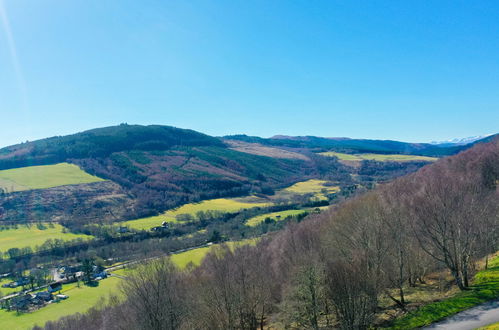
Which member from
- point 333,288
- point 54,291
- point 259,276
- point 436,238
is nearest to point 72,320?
point 54,291

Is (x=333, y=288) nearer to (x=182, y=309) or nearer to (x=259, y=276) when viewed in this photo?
(x=259, y=276)

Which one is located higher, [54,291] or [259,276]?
[259,276]

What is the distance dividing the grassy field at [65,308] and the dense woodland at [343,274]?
1300 inches

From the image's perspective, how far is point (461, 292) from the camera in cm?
2598

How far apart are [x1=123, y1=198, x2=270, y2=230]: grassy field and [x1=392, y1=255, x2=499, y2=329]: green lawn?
118 metres

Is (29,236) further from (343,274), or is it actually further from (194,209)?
(343,274)

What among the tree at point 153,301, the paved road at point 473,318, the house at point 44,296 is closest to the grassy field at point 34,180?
the house at point 44,296

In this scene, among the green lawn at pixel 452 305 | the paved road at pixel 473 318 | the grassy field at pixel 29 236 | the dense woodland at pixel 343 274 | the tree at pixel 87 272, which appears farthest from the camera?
the grassy field at pixel 29 236

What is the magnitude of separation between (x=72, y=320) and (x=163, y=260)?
33.4m

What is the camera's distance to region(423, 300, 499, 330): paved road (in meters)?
20.6

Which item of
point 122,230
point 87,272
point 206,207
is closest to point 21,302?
point 87,272

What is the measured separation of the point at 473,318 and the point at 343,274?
393 inches

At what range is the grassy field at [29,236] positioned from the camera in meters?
105

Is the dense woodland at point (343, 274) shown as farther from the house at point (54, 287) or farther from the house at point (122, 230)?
the house at point (122, 230)
